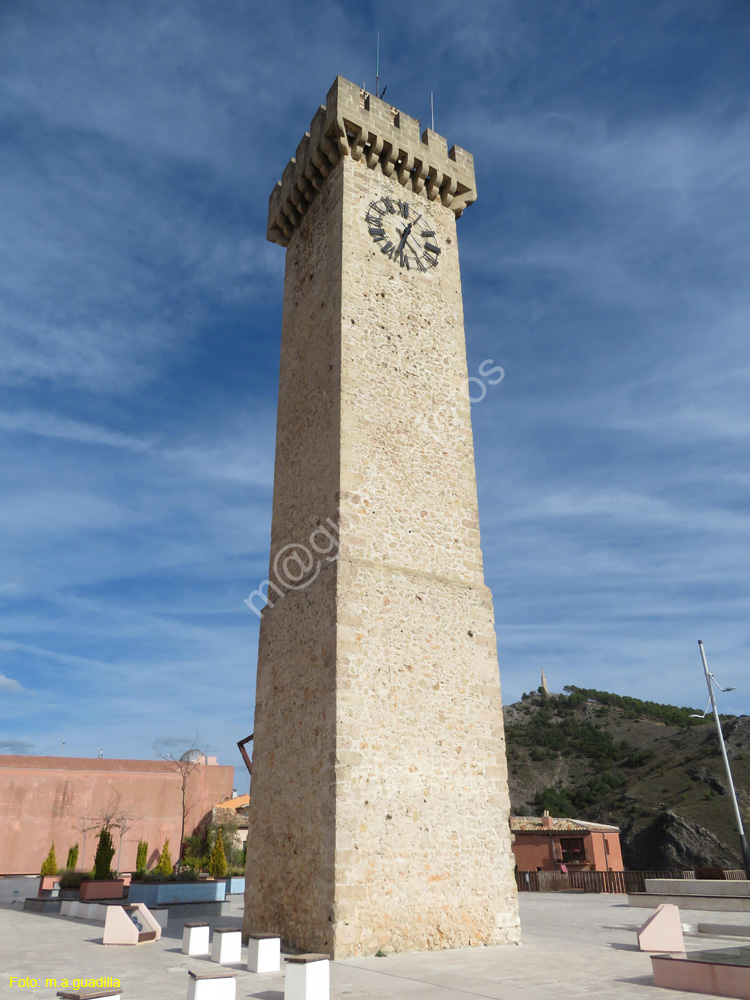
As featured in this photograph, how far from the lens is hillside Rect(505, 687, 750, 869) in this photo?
33688mm

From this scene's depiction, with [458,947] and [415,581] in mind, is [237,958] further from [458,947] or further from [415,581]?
[415,581]

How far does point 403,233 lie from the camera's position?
13.4 meters

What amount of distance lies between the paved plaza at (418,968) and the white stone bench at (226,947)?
0.16m

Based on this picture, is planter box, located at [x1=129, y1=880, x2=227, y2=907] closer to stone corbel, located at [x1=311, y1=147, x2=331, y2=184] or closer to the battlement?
the battlement

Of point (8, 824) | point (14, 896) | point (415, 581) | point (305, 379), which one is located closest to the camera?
point (415, 581)

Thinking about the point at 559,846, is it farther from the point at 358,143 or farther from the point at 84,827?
the point at 358,143

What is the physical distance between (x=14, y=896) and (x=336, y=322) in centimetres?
1983

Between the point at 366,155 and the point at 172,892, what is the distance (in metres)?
16.6

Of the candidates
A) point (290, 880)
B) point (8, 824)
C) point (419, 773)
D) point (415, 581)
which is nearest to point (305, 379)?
point (415, 581)

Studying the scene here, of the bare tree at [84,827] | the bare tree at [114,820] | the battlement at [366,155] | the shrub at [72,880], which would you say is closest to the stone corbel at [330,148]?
the battlement at [366,155]

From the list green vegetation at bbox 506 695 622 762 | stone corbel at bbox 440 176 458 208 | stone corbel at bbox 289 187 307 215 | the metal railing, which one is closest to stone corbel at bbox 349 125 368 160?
stone corbel at bbox 289 187 307 215

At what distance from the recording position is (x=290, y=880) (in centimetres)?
931

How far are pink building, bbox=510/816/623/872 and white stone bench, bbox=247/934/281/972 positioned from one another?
20169mm

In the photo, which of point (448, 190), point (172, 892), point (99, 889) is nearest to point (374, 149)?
point (448, 190)
